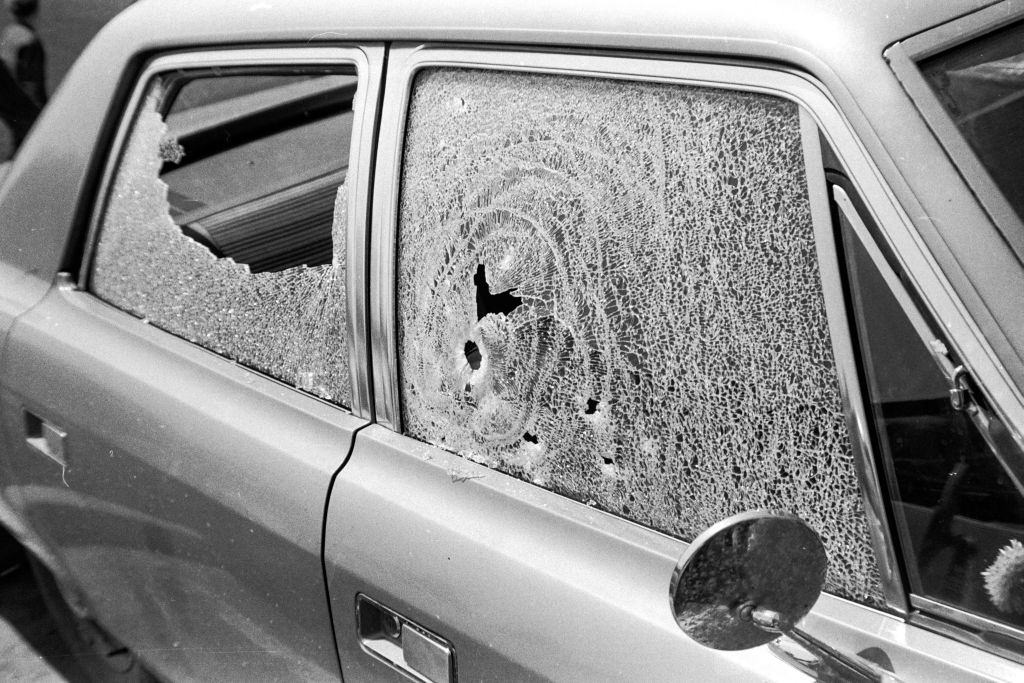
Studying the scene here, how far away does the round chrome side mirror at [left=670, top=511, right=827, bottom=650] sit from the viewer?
3.47ft

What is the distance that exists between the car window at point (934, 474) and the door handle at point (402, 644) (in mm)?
656

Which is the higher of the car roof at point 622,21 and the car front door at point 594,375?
the car roof at point 622,21

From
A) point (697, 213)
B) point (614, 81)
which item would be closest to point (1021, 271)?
point (697, 213)

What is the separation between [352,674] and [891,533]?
0.88 metres

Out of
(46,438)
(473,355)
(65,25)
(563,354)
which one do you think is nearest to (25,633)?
(46,438)

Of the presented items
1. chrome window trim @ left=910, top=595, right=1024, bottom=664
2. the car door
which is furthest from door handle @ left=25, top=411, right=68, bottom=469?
chrome window trim @ left=910, top=595, right=1024, bottom=664

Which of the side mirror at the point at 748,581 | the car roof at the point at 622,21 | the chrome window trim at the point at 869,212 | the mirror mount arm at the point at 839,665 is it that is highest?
the car roof at the point at 622,21

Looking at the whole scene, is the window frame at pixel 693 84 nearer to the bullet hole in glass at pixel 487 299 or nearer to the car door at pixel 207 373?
the car door at pixel 207 373

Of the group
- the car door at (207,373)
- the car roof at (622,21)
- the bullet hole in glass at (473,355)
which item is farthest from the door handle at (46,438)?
the bullet hole in glass at (473,355)

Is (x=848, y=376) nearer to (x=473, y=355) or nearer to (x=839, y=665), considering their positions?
(x=839, y=665)

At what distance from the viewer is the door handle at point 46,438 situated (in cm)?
224

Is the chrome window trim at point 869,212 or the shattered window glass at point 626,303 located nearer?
the chrome window trim at point 869,212

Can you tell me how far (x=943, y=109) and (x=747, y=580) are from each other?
1.82ft

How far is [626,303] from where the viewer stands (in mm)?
1417
